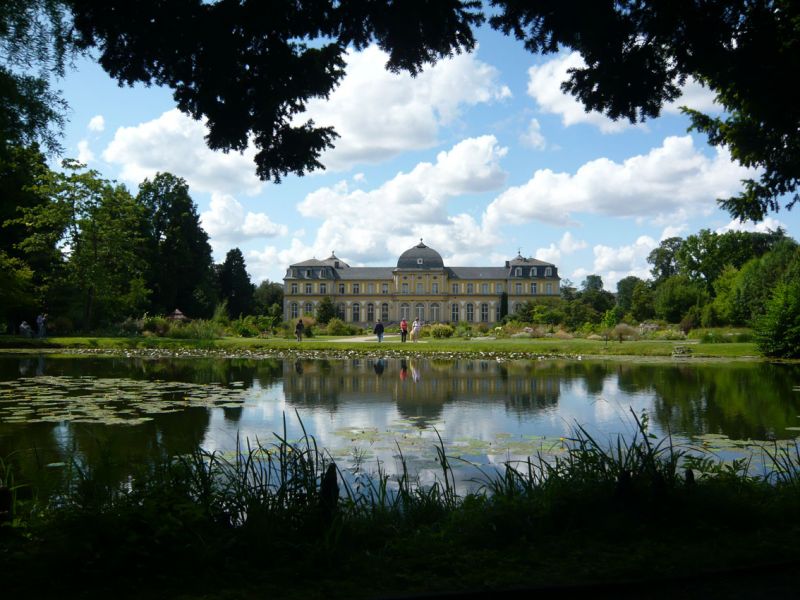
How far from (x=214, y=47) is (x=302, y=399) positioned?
6113 mm

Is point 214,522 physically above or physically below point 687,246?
below

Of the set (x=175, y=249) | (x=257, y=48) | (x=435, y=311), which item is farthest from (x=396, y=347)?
(x=435, y=311)

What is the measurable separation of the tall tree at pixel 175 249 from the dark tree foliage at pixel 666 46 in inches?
1397

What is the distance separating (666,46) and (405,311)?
2450 inches

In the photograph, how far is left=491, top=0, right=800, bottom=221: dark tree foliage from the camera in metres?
4.07

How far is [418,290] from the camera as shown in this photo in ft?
219

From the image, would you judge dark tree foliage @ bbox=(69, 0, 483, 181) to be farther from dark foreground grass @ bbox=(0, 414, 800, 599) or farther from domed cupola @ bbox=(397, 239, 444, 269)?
domed cupola @ bbox=(397, 239, 444, 269)

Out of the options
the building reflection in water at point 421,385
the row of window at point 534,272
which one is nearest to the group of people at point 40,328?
the building reflection in water at point 421,385

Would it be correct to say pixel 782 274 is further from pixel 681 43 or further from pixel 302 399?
pixel 681 43

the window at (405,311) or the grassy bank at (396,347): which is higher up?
the window at (405,311)

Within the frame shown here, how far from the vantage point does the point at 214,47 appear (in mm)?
4129

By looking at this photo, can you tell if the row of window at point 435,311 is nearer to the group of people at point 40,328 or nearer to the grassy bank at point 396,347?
the group of people at point 40,328

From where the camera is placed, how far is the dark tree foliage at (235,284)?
48.8 m

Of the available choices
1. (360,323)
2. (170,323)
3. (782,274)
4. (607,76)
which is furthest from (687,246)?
(607,76)
